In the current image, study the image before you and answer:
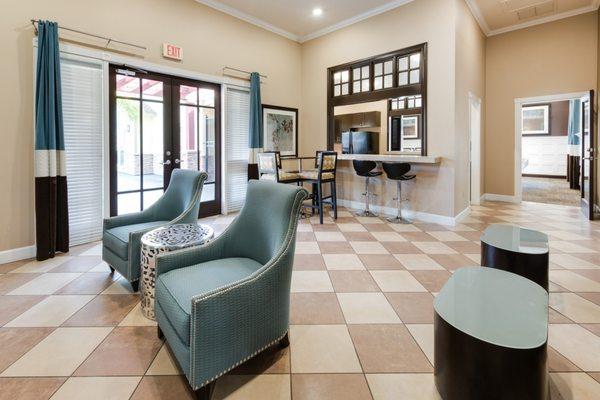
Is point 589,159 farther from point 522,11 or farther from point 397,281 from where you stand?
point 397,281

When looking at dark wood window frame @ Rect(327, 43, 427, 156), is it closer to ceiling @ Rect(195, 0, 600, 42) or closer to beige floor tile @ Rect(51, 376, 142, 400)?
ceiling @ Rect(195, 0, 600, 42)

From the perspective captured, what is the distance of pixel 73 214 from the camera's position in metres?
3.85

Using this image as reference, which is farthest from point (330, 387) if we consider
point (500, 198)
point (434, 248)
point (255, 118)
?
point (500, 198)

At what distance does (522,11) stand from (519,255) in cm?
566

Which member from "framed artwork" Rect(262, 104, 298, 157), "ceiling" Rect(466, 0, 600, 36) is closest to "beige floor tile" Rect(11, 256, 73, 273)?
"framed artwork" Rect(262, 104, 298, 157)

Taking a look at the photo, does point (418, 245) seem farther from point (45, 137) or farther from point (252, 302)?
point (45, 137)

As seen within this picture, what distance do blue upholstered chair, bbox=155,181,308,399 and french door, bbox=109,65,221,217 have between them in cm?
294

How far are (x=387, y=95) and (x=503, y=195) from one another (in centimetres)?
364

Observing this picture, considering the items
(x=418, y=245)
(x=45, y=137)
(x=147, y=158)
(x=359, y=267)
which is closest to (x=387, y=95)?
(x=418, y=245)

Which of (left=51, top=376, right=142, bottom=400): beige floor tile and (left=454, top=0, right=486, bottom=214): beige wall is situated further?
(left=454, top=0, right=486, bottom=214): beige wall

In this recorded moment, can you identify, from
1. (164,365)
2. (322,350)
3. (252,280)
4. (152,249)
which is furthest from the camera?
(152,249)

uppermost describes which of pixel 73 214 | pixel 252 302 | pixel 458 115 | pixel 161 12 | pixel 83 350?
pixel 161 12

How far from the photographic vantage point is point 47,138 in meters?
3.40

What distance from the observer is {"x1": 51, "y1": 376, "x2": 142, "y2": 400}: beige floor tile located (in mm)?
1519
